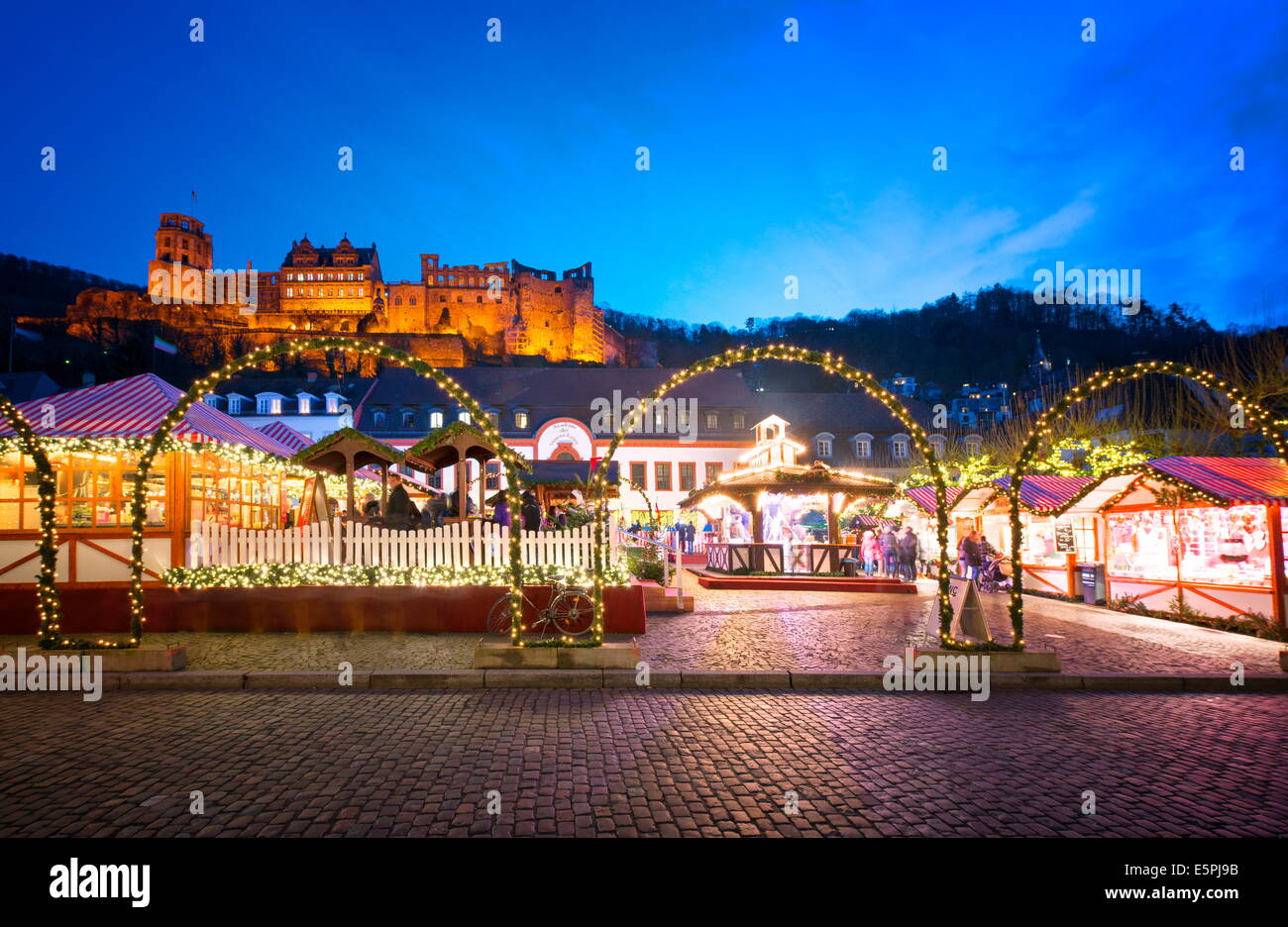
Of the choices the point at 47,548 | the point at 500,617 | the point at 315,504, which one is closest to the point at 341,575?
the point at 500,617

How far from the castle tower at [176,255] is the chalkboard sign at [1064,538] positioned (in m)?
106

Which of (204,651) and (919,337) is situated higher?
(919,337)

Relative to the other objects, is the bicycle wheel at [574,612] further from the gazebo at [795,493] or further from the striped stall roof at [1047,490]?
the striped stall roof at [1047,490]

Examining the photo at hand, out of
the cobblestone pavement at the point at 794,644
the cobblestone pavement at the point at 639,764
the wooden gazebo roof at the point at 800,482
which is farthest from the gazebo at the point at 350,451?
the wooden gazebo roof at the point at 800,482

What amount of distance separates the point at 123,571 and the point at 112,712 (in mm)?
6187

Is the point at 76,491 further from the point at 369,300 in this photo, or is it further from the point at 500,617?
the point at 369,300

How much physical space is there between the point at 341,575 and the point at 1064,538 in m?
17.0

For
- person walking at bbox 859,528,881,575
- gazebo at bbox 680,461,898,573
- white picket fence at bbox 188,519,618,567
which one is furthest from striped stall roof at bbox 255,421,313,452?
person walking at bbox 859,528,881,575

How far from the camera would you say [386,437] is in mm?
41688

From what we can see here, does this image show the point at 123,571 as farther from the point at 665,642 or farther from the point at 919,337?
the point at 919,337

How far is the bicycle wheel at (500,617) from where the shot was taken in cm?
1016

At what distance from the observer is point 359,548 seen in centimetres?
1087
